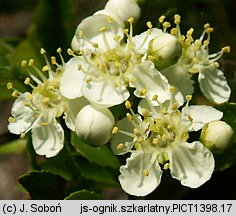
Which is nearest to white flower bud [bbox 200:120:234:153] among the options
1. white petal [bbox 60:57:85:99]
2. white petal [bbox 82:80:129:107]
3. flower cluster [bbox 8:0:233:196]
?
flower cluster [bbox 8:0:233:196]

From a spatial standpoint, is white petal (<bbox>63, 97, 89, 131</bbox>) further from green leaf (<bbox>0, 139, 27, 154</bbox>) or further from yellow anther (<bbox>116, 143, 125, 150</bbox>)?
green leaf (<bbox>0, 139, 27, 154</bbox>)

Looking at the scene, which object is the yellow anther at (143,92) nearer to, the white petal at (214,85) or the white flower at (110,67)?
the white flower at (110,67)

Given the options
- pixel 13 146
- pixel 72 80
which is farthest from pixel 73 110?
pixel 13 146

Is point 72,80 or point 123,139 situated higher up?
point 72,80

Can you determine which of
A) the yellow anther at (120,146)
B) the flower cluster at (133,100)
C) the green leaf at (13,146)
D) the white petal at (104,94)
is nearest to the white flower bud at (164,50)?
the flower cluster at (133,100)

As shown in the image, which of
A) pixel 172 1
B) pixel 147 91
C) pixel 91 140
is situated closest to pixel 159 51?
pixel 147 91

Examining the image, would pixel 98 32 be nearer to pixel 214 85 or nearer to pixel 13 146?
pixel 214 85
